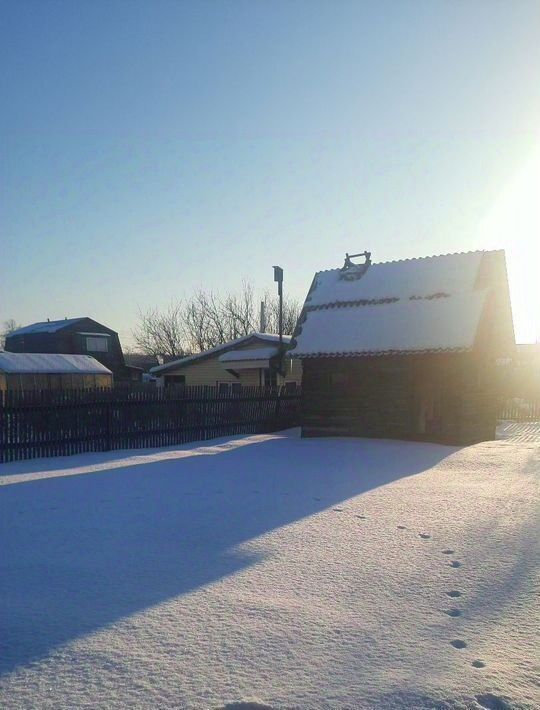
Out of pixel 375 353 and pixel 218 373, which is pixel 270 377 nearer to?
pixel 218 373

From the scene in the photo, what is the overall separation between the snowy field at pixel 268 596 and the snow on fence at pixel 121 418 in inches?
132

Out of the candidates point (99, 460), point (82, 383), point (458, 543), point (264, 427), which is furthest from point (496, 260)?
point (82, 383)

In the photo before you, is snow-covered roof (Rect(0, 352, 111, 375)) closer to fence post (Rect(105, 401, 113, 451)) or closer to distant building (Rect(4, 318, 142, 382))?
distant building (Rect(4, 318, 142, 382))

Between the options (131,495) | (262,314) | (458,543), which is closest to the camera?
(458,543)

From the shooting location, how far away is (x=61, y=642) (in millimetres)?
4125

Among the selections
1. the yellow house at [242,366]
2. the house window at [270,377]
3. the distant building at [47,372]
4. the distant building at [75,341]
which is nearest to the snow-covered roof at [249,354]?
the yellow house at [242,366]

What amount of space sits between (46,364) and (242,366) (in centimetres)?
1528

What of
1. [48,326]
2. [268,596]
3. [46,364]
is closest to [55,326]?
[48,326]

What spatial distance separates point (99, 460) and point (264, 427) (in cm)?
784

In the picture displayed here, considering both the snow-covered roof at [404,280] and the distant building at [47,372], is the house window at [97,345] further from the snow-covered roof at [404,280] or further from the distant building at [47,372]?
the snow-covered roof at [404,280]

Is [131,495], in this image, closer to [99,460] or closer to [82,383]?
[99,460]

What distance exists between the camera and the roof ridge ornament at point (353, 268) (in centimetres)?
2125

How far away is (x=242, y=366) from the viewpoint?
3128cm

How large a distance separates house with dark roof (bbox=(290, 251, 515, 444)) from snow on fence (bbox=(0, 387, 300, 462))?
81.4 inches
